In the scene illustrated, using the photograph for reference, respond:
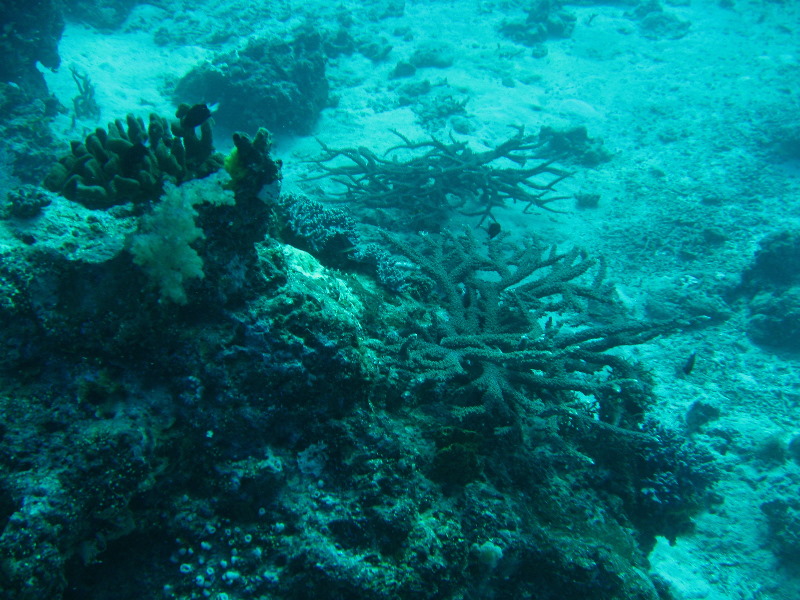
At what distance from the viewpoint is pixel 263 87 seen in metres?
9.33

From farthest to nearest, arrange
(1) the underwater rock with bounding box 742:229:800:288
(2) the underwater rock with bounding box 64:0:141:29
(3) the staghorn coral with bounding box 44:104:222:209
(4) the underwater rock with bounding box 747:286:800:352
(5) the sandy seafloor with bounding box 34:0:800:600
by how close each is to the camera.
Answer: (2) the underwater rock with bounding box 64:0:141:29 < (1) the underwater rock with bounding box 742:229:800:288 < (4) the underwater rock with bounding box 747:286:800:352 < (5) the sandy seafloor with bounding box 34:0:800:600 < (3) the staghorn coral with bounding box 44:104:222:209

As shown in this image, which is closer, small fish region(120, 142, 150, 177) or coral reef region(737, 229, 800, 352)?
small fish region(120, 142, 150, 177)

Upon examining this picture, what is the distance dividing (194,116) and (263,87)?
7997mm

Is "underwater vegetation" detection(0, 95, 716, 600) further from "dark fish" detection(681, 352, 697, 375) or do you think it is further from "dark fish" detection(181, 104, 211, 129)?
"dark fish" detection(681, 352, 697, 375)

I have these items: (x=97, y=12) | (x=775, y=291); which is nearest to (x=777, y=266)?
(x=775, y=291)

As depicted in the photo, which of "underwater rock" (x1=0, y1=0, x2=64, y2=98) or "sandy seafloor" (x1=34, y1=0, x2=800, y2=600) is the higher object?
"underwater rock" (x1=0, y1=0, x2=64, y2=98)

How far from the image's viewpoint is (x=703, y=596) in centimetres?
413

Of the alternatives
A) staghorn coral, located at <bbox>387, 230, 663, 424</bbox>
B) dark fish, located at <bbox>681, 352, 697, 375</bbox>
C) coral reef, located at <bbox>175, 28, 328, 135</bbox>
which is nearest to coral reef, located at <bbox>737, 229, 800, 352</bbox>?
dark fish, located at <bbox>681, 352, 697, 375</bbox>

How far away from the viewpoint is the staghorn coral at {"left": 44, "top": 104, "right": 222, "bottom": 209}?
2.34m

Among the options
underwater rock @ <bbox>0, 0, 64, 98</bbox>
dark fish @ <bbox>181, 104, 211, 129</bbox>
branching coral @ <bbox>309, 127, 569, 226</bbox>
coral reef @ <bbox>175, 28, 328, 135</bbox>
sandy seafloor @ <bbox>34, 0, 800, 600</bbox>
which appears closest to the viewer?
dark fish @ <bbox>181, 104, 211, 129</bbox>

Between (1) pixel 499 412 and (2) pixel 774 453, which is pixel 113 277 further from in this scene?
(2) pixel 774 453

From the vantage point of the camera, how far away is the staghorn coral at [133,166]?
234cm

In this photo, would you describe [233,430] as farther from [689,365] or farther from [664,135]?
[664,135]

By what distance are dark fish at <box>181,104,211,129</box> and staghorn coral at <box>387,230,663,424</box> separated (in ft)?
6.74
